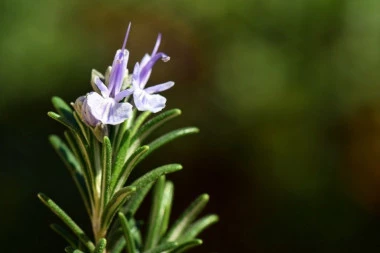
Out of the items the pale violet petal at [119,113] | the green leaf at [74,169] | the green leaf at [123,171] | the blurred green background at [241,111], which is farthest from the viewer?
the blurred green background at [241,111]

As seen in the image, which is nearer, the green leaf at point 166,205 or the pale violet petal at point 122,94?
the pale violet petal at point 122,94

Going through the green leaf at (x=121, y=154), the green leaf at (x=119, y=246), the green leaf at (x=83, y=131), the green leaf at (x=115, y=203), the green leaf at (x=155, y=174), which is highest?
the green leaf at (x=83, y=131)

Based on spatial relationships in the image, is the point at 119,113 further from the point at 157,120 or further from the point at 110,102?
the point at 157,120

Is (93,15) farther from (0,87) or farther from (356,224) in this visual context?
(356,224)

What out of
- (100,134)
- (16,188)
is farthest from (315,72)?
(100,134)

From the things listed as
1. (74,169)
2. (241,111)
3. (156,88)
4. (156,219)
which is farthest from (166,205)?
(241,111)

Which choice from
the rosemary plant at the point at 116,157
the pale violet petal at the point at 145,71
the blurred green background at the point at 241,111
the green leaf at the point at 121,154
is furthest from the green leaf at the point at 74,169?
the blurred green background at the point at 241,111

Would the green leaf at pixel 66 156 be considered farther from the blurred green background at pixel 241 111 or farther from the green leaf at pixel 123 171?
the blurred green background at pixel 241 111

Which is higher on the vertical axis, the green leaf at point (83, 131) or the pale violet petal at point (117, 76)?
the pale violet petal at point (117, 76)
